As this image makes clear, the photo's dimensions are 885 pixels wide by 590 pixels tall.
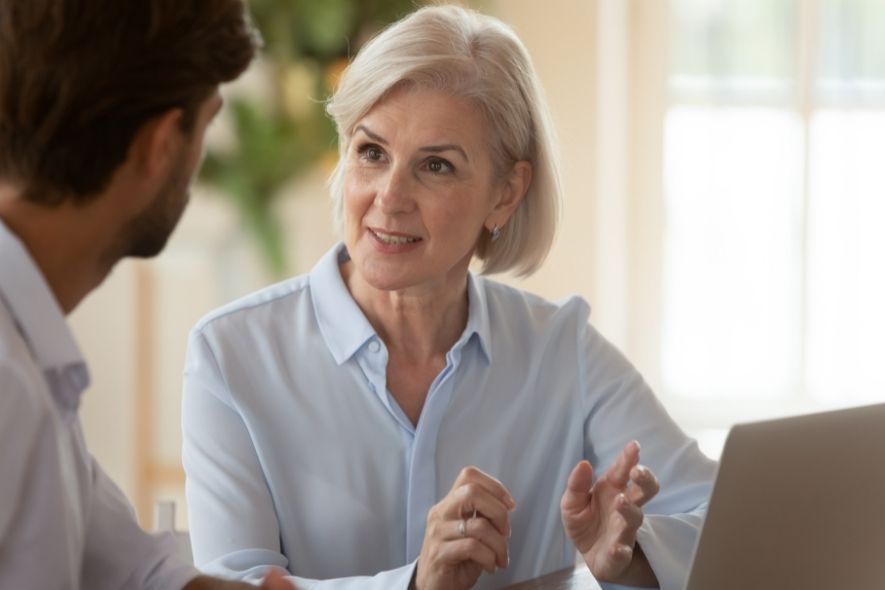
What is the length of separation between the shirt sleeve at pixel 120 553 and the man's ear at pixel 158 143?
0.91 ft

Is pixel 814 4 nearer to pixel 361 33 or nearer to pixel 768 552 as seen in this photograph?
pixel 361 33

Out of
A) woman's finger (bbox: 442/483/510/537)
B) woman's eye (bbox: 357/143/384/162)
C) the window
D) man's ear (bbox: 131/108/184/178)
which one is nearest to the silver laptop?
woman's finger (bbox: 442/483/510/537)

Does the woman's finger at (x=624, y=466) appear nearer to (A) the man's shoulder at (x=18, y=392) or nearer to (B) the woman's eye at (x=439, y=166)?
(B) the woman's eye at (x=439, y=166)

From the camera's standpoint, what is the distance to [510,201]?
208 centimetres

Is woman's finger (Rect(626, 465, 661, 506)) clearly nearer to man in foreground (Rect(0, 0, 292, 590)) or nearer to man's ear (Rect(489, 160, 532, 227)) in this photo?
man's ear (Rect(489, 160, 532, 227))

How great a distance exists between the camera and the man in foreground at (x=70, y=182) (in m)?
1.04

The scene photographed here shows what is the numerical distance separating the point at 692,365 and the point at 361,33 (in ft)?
4.24

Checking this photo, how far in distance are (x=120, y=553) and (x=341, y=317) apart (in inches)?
26.5

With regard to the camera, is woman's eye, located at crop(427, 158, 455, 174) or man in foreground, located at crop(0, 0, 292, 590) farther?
woman's eye, located at crop(427, 158, 455, 174)

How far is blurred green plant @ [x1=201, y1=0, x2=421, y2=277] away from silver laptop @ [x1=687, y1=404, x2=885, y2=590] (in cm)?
241

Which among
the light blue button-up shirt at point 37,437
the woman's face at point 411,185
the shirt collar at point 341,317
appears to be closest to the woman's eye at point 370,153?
the woman's face at point 411,185

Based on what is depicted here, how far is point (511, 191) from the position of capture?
Result: 6.78ft

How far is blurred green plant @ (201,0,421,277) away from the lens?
3.64m

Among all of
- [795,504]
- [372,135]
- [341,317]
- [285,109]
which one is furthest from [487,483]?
[285,109]
